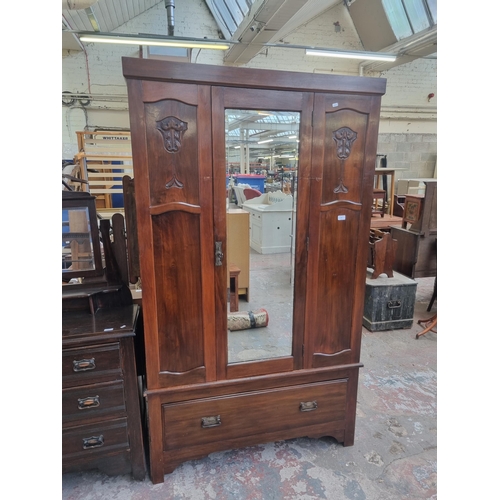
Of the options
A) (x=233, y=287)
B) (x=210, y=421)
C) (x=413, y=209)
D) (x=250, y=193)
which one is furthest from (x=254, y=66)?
(x=210, y=421)

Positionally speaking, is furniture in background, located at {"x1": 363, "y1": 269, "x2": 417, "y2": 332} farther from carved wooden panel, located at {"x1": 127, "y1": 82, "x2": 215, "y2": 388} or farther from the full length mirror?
carved wooden panel, located at {"x1": 127, "y1": 82, "x2": 215, "y2": 388}

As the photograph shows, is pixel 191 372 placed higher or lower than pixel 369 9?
lower

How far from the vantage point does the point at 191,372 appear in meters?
1.63

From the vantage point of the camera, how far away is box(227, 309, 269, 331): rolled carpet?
1.67m

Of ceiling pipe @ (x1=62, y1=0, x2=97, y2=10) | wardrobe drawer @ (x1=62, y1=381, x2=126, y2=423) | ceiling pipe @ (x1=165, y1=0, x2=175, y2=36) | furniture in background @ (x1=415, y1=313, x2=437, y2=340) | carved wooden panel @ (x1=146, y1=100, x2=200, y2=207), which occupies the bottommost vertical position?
furniture in background @ (x1=415, y1=313, x2=437, y2=340)

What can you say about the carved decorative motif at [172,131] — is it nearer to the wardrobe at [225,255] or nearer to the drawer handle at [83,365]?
the wardrobe at [225,255]

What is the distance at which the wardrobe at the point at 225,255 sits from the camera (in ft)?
4.53

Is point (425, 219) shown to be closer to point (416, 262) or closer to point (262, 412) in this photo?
point (416, 262)

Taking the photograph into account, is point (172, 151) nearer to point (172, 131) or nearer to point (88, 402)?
point (172, 131)

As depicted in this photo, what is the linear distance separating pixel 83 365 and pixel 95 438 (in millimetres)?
392

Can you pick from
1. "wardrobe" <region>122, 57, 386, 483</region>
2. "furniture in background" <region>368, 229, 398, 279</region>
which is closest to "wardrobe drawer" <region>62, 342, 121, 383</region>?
"wardrobe" <region>122, 57, 386, 483</region>

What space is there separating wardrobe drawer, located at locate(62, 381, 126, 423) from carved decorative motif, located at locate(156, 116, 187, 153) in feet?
3.64

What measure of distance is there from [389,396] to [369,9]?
646 cm

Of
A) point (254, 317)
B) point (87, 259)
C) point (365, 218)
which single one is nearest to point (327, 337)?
point (254, 317)
